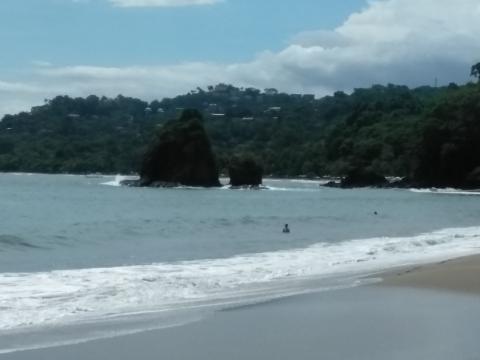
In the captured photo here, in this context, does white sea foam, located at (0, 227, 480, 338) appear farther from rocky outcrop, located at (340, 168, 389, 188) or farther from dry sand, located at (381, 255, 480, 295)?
rocky outcrop, located at (340, 168, 389, 188)

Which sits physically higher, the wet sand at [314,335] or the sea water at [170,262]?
the wet sand at [314,335]

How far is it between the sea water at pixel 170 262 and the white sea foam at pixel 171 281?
2cm

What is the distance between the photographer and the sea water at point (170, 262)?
13.3 meters

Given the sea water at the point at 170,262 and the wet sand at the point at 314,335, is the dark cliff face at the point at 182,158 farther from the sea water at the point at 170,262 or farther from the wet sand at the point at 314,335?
the wet sand at the point at 314,335

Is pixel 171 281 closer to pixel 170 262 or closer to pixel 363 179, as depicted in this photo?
pixel 170 262

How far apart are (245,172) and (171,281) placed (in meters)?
95.8

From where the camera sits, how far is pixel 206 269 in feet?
68.2

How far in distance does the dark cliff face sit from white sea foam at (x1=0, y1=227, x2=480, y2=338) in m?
88.3

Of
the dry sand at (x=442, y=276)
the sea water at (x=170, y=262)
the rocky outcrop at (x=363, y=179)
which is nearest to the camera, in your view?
the sea water at (x=170, y=262)

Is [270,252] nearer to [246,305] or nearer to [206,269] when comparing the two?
[206,269]

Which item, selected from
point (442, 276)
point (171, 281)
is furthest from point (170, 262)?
point (442, 276)

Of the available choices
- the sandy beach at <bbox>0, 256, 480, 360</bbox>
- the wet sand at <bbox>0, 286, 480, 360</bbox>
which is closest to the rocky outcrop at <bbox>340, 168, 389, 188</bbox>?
the sandy beach at <bbox>0, 256, 480, 360</bbox>

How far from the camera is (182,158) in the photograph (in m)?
116

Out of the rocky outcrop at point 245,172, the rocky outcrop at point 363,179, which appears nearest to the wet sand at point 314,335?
the rocky outcrop at point 245,172
